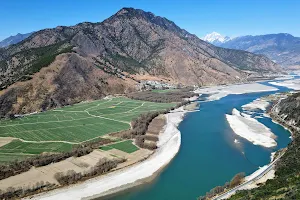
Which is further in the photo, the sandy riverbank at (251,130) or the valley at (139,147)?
the sandy riverbank at (251,130)

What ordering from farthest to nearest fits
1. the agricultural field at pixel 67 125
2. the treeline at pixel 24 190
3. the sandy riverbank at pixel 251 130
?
the sandy riverbank at pixel 251 130, the agricultural field at pixel 67 125, the treeline at pixel 24 190

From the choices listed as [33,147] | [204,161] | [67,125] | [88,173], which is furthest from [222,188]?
[67,125]

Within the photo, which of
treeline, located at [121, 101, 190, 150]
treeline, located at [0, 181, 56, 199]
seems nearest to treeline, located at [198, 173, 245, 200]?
treeline, located at [121, 101, 190, 150]

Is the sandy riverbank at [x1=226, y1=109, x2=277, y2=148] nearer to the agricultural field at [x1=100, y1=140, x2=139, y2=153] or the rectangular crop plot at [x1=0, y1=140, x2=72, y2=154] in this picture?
the agricultural field at [x1=100, y1=140, x2=139, y2=153]

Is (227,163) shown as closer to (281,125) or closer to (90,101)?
(281,125)

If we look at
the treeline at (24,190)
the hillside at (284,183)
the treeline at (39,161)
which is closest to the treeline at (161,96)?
the hillside at (284,183)

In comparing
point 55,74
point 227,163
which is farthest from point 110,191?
point 55,74

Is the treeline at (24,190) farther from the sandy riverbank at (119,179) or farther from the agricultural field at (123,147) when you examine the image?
the agricultural field at (123,147)
